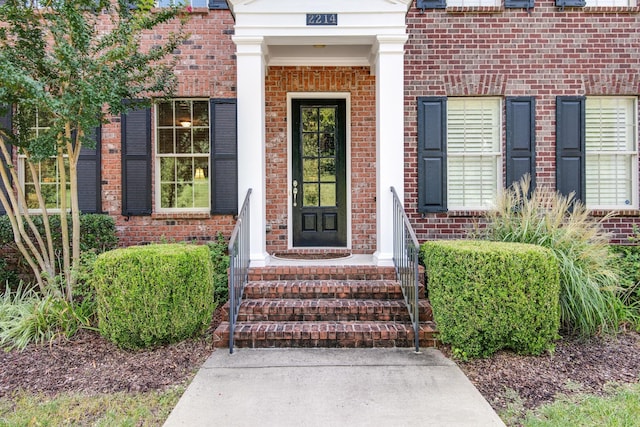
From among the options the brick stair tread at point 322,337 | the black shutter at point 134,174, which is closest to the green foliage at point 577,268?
the brick stair tread at point 322,337

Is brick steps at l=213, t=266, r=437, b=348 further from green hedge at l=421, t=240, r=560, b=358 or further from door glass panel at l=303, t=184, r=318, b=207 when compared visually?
door glass panel at l=303, t=184, r=318, b=207

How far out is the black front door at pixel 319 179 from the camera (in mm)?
6258

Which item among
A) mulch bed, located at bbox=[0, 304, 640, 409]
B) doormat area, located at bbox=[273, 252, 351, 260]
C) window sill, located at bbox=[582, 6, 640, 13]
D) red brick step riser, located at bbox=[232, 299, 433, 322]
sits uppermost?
window sill, located at bbox=[582, 6, 640, 13]

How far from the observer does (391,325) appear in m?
4.04

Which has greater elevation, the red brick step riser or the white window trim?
the white window trim

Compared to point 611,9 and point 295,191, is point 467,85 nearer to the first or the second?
point 611,9

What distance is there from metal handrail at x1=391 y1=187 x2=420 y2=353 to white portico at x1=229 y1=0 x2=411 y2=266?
145 mm

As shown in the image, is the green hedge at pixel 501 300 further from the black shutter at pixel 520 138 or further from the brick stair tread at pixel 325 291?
the black shutter at pixel 520 138

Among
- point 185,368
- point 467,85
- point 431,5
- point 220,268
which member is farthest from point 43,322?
point 431,5

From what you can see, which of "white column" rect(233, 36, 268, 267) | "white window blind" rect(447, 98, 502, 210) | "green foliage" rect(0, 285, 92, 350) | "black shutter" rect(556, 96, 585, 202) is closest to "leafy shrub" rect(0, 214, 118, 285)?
"green foliage" rect(0, 285, 92, 350)

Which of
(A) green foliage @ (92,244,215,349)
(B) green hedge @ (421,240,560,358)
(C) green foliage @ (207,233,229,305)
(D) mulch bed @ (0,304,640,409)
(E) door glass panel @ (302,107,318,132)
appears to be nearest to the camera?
(D) mulch bed @ (0,304,640,409)

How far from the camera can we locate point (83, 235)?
209 inches

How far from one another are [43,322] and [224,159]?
2.90 metres

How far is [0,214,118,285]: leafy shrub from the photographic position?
5.19 m
